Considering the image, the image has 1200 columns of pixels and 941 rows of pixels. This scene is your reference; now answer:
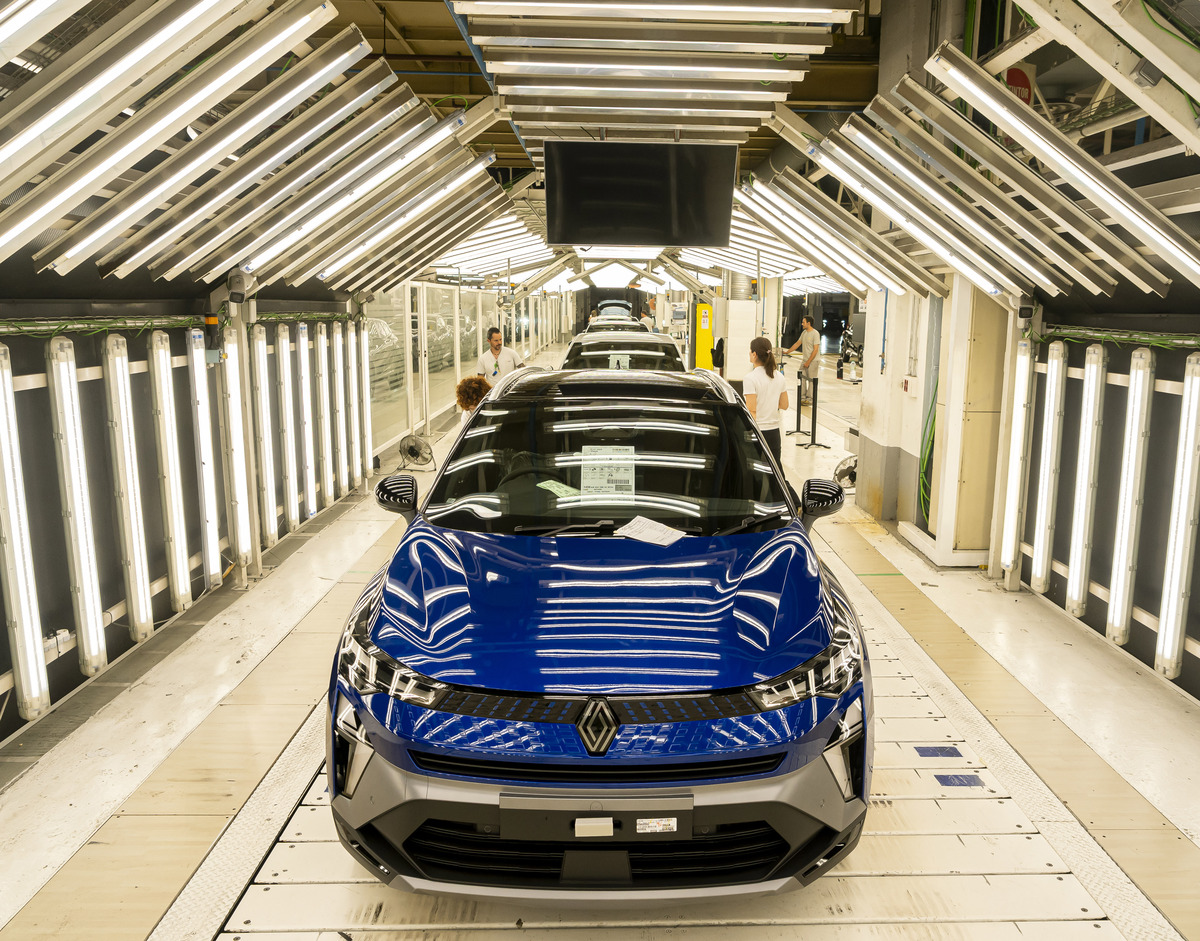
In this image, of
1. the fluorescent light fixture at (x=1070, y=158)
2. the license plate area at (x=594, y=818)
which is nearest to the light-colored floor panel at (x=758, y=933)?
the license plate area at (x=594, y=818)

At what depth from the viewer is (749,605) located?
270cm

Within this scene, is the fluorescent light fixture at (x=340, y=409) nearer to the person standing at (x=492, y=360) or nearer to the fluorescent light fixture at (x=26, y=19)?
the person standing at (x=492, y=360)

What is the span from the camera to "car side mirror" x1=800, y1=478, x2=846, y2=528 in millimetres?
3688

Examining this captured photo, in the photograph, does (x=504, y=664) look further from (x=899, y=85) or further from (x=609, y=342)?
(x=609, y=342)

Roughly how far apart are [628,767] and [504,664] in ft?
1.44

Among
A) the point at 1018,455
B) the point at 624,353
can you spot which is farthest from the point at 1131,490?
the point at 624,353

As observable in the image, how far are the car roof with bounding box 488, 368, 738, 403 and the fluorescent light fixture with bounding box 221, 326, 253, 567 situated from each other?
233 centimetres

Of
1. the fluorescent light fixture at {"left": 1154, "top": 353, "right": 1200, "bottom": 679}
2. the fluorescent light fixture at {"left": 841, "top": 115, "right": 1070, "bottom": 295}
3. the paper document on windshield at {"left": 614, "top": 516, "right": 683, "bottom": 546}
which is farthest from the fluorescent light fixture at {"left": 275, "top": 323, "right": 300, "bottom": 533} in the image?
the fluorescent light fixture at {"left": 1154, "top": 353, "right": 1200, "bottom": 679}

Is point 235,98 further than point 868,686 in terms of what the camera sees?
Yes

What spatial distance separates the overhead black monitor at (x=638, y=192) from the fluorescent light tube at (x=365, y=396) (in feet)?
10.5

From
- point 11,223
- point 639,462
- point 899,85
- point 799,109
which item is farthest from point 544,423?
point 799,109

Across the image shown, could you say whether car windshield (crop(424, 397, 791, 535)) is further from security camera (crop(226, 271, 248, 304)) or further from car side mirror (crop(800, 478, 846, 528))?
security camera (crop(226, 271, 248, 304))

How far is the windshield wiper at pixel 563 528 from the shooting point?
126 inches

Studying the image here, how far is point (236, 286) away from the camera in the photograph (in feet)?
18.3
